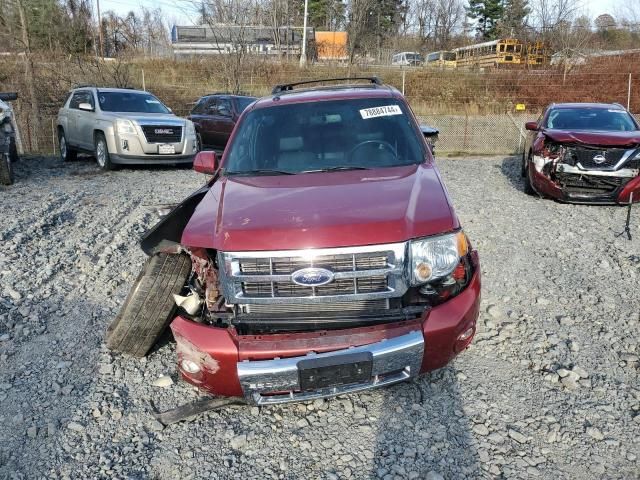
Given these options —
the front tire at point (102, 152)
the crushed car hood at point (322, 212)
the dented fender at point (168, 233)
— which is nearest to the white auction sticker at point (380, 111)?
the crushed car hood at point (322, 212)

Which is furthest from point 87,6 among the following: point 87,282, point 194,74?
point 87,282

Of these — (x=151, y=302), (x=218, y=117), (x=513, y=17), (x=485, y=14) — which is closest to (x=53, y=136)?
(x=218, y=117)

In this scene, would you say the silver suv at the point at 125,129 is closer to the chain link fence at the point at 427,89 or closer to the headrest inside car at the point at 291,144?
the chain link fence at the point at 427,89

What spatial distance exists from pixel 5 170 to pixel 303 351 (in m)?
8.85

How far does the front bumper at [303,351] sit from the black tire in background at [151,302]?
0.50m

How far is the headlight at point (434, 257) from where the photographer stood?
2.96 metres

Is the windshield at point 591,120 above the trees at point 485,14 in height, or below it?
below

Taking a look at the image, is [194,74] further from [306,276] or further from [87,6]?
[306,276]

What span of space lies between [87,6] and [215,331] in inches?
1203

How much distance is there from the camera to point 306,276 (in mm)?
2869

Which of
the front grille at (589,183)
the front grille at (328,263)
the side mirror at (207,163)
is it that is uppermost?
the side mirror at (207,163)

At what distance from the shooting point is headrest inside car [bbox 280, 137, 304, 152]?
4.32 meters

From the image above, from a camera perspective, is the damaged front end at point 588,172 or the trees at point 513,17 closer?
the damaged front end at point 588,172

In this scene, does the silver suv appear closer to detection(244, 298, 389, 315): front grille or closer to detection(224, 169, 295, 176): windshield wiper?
detection(224, 169, 295, 176): windshield wiper
